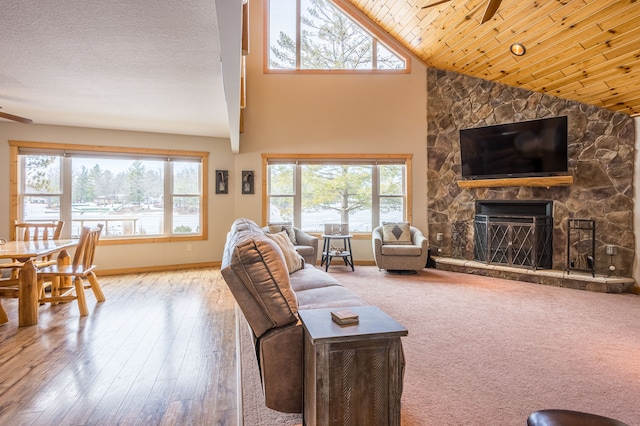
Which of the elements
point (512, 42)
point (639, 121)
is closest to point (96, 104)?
point (512, 42)

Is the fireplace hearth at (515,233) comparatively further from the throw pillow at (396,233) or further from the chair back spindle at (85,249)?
the chair back spindle at (85,249)

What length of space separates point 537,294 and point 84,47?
5.43m

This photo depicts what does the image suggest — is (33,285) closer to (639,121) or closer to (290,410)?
(290,410)

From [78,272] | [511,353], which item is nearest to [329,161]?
[78,272]

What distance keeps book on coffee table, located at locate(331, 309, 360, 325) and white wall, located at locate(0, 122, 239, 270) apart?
4.95m

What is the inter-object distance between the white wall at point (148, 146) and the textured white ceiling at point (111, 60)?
53 cm

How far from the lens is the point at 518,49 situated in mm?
4566

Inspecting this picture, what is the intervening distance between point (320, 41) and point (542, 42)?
12.2 feet

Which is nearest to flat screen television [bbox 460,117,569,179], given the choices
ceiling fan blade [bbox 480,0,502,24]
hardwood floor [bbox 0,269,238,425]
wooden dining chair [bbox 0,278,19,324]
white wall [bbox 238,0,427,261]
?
white wall [bbox 238,0,427,261]

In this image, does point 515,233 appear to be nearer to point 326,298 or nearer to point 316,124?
point 316,124

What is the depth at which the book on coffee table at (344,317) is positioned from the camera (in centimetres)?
151

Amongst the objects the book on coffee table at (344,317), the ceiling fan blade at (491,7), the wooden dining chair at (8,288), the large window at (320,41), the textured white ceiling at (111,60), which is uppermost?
the large window at (320,41)

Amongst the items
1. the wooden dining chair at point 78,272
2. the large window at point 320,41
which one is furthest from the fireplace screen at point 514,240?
the wooden dining chair at point 78,272

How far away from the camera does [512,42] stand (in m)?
4.58
